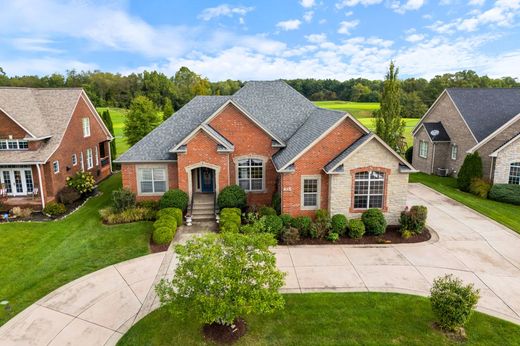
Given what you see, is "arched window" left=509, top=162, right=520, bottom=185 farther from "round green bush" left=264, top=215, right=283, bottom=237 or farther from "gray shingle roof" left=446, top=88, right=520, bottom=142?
"round green bush" left=264, top=215, right=283, bottom=237

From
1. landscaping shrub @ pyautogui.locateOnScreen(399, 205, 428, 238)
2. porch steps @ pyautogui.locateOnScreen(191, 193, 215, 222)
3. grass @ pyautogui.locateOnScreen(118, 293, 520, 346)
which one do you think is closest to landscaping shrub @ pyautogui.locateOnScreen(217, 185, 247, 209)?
porch steps @ pyautogui.locateOnScreen(191, 193, 215, 222)

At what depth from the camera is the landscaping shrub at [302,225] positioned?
16.6 meters

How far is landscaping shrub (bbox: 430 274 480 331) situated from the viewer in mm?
9383

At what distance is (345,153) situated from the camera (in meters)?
17.2

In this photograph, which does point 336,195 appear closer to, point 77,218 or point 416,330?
point 416,330

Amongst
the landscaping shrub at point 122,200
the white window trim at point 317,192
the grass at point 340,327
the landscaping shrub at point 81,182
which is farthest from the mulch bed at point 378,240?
the landscaping shrub at point 81,182

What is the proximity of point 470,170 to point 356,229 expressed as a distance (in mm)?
14391

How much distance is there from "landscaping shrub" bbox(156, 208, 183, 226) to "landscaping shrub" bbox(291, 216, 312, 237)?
20.1 ft

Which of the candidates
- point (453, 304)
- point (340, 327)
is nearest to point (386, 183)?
point (453, 304)

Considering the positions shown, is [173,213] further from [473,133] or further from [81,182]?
[473,133]

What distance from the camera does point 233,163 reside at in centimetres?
2086

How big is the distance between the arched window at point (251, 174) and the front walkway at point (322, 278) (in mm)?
5394

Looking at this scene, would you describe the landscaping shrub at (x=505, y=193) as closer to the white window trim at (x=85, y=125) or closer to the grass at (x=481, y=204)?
the grass at (x=481, y=204)

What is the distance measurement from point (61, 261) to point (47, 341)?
17.9ft
